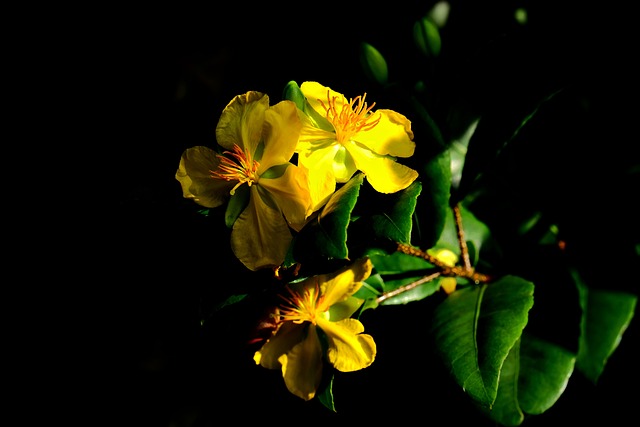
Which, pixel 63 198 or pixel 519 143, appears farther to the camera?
pixel 63 198

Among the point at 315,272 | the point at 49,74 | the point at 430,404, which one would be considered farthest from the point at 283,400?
the point at 49,74

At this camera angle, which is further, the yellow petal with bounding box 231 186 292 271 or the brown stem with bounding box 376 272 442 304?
the brown stem with bounding box 376 272 442 304

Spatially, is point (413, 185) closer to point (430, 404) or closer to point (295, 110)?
point (295, 110)

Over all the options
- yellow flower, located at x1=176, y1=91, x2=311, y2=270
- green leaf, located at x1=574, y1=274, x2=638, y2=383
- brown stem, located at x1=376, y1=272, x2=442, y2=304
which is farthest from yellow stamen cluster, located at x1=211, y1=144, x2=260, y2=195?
green leaf, located at x1=574, y1=274, x2=638, y2=383

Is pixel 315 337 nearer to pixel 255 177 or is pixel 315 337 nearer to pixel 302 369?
pixel 302 369

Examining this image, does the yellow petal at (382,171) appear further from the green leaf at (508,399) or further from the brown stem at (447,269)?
the green leaf at (508,399)

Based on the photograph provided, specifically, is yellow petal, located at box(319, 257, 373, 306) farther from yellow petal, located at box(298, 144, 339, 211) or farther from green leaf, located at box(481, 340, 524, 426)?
A: green leaf, located at box(481, 340, 524, 426)
